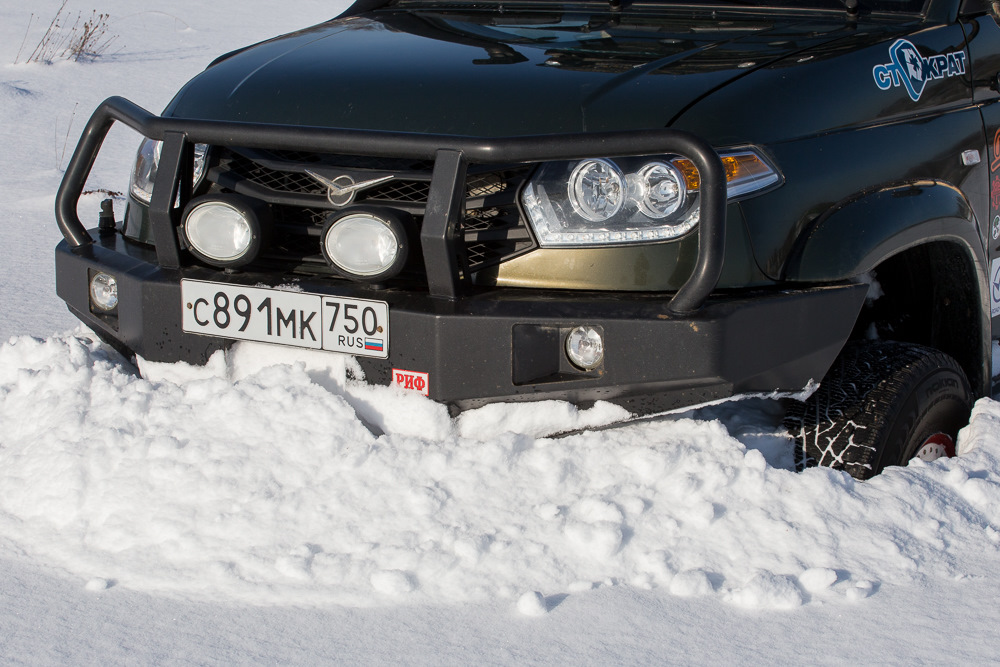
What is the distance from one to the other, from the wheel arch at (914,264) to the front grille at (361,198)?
64 cm

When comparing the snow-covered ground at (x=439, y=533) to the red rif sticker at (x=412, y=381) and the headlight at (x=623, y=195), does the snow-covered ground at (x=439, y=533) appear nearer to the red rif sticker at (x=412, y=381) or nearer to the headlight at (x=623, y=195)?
the red rif sticker at (x=412, y=381)

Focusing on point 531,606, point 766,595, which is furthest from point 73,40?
point 766,595

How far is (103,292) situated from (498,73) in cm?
120

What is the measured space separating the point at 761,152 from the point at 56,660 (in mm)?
1741

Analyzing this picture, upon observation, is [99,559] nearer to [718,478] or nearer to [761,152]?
[718,478]

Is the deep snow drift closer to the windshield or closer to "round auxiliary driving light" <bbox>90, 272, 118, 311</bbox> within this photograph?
"round auxiliary driving light" <bbox>90, 272, 118, 311</bbox>

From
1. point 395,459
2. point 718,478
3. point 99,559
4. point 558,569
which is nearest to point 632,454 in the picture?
point 718,478

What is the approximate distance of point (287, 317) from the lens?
8.42ft

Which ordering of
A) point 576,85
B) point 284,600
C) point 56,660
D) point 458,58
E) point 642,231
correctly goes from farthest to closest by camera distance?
point 458,58
point 576,85
point 642,231
point 284,600
point 56,660

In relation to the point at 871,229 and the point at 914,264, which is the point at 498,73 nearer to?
the point at 871,229

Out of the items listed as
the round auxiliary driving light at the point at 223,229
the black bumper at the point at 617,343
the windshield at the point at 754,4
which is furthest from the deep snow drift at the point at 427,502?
the windshield at the point at 754,4

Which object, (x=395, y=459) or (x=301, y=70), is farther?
(x=301, y=70)

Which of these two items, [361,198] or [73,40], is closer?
[361,198]

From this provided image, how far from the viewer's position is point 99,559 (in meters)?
2.33
